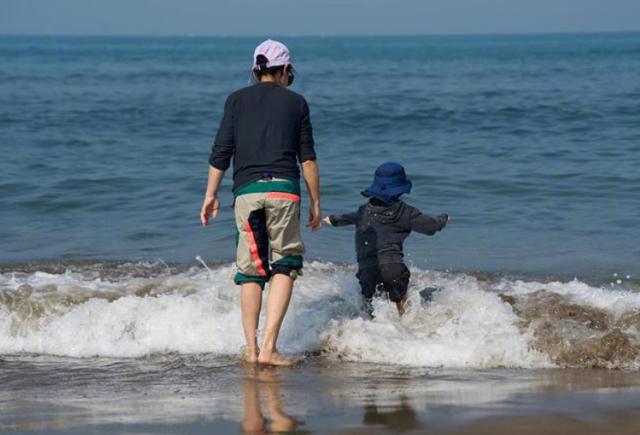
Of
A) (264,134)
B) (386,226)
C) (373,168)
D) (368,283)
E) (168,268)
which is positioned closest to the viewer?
(264,134)

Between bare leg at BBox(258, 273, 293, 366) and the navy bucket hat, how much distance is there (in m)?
1.13

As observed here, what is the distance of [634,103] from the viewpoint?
76.0 feet

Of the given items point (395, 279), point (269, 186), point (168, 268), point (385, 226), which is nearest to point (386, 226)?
point (385, 226)

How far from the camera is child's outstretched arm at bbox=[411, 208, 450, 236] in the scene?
21.6 ft

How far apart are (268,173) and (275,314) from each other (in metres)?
0.80

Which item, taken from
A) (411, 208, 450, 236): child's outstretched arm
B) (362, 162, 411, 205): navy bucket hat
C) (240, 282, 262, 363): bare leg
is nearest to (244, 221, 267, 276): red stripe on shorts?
(240, 282, 262, 363): bare leg

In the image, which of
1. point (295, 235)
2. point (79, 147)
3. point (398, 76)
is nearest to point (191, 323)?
point (295, 235)

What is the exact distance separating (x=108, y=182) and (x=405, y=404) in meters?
9.42

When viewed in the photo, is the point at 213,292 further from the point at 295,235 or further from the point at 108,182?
the point at 108,182

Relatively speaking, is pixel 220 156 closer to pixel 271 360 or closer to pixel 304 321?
pixel 271 360

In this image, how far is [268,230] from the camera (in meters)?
5.80

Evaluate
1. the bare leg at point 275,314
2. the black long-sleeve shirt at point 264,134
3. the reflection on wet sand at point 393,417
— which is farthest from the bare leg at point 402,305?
the reflection on wet sand at point 393,417

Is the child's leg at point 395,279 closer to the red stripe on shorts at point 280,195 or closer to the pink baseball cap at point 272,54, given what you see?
the red stripe on shorts at point 280,195

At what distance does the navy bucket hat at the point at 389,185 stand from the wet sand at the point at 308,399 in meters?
1.17
